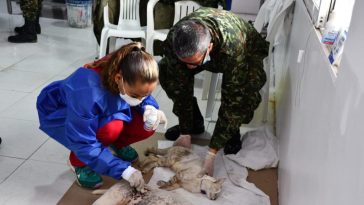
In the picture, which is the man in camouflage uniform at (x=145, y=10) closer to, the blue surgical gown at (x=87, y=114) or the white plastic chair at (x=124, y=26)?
the white plastic chair at (x=124, y=26)

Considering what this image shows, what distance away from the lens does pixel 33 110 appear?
7.90 feet

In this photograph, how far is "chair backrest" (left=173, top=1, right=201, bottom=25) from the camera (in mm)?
2877

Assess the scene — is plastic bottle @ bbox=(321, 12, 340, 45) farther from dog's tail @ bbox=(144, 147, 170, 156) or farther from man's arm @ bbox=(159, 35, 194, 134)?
dog's tail @ bbox=(144, 147, 170, 156)

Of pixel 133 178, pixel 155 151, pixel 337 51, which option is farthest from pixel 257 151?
pixel 337 51

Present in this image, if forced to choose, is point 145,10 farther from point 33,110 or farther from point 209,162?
point 209,162

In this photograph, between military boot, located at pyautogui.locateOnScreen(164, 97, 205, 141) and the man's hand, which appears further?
military boot, located at pyautogui.locateOnScreen(164, 97, 205, 141)

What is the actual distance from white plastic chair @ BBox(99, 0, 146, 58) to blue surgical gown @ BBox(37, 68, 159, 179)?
4.33 ft

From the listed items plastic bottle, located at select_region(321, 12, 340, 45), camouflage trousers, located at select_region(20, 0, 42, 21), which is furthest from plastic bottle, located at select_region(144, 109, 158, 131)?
camouflage trousers, located at select_region(20, 0, 42, 21)

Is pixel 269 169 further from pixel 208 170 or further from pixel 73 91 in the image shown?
pixel 73 91

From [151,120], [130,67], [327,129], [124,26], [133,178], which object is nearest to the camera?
[327,129]

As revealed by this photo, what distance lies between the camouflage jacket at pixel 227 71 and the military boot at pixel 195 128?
15 cm

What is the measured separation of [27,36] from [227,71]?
264 cm

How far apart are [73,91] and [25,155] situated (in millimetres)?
665

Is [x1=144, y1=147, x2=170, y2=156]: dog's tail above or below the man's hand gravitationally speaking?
below
